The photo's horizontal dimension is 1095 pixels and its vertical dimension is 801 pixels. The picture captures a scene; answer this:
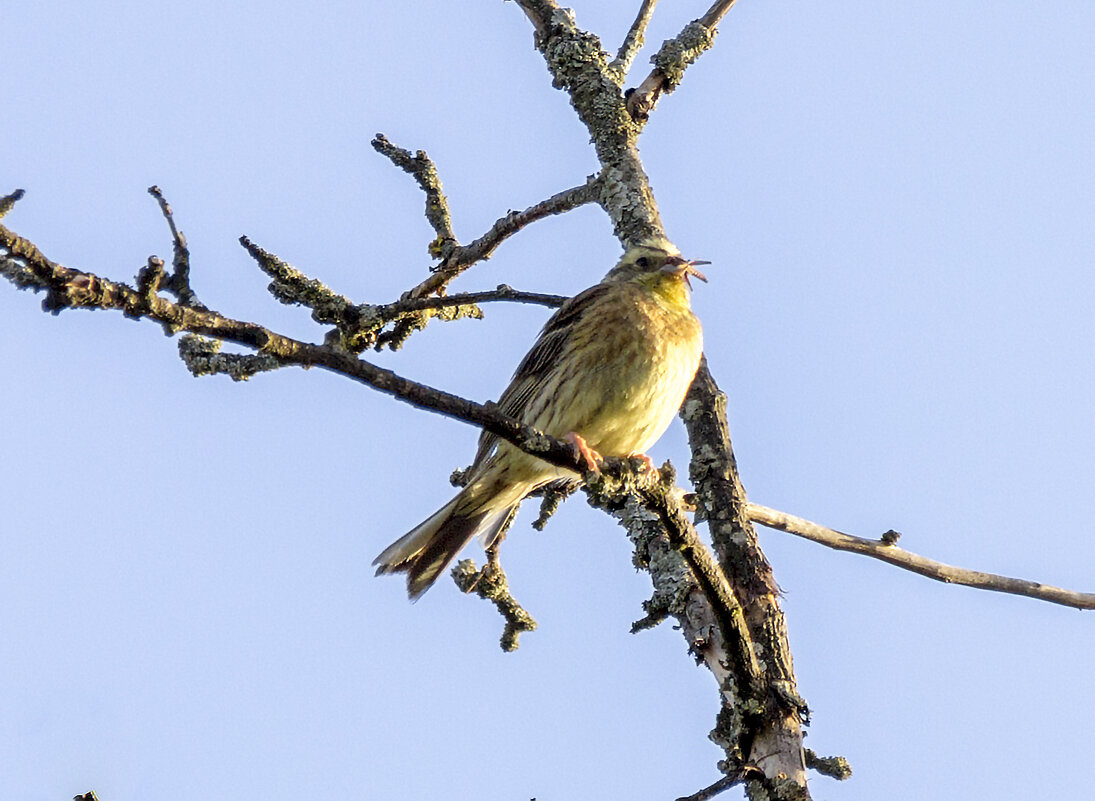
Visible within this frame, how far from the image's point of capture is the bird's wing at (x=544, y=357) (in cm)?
634

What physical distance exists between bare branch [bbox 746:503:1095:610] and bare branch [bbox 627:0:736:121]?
2394 millimetres

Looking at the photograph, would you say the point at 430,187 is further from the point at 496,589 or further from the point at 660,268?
the point at 496,589

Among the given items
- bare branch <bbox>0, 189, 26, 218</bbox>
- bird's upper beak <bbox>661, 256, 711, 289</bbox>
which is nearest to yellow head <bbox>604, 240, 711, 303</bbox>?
bird's upper beak <bbox>661, 256, 711, 289</bbox>

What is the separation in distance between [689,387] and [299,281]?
1.71 m

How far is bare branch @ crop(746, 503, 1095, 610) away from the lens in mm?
5395

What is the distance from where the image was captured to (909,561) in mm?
5523

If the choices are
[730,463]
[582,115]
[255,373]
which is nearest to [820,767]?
[730,463]

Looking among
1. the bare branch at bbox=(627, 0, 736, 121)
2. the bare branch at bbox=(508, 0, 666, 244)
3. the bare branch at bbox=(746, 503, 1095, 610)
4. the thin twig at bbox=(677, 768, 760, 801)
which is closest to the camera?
the thin twig at bbox=(677, 768, 760, 801)

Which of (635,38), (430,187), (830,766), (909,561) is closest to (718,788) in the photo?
(830,766)

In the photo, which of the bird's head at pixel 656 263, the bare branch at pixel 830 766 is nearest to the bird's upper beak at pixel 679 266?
the bird's head at pixel 656 263

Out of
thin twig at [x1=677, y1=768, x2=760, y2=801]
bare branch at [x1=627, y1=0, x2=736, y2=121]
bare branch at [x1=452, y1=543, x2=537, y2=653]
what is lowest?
thin twig at [x1=677, y1=768, x2=760, y2=801]

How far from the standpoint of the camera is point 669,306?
650 cm

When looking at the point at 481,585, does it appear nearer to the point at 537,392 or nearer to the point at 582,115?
the point at 537,392

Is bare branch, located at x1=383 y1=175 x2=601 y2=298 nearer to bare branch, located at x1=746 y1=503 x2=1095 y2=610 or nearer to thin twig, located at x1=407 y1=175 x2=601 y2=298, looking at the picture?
thin twig, located at x1=407 y1=175 x2=601 y2=298
